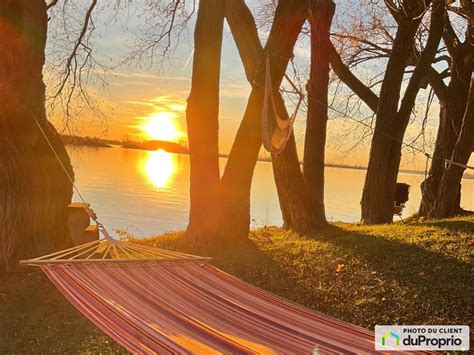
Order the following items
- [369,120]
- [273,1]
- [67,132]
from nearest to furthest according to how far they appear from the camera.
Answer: [67,132]
[273,1]
[369,120]

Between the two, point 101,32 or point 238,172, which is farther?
point 101,32

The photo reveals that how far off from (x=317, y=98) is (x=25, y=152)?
3.49 m

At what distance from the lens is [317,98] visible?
6.62m

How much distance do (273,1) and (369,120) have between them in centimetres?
311

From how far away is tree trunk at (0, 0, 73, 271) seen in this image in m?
4.59

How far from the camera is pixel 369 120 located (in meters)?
10.3

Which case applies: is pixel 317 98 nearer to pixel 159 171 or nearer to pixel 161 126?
pixel 161 126

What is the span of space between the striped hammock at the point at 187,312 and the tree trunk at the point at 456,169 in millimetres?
4843

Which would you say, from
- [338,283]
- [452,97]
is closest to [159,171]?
[452,97]

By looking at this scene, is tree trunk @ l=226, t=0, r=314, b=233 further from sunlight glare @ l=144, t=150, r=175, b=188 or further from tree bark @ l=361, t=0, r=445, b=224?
sunlight glare @ l=144, t=150, r=175, b=188

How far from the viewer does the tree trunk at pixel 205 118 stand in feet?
18.1

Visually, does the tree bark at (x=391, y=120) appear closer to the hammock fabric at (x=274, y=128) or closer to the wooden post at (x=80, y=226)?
the hammock fabric at (x=274, y=128)

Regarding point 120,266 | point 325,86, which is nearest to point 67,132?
point 325,86

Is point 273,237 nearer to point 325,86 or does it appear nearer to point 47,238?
point 325,86
